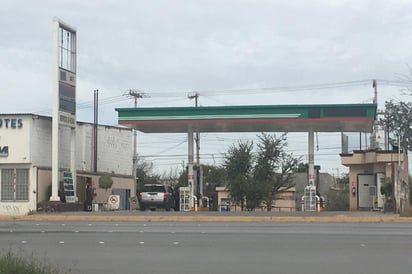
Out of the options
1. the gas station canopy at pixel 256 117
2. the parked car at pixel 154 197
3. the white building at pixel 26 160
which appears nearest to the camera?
the white building at pixel 26 160

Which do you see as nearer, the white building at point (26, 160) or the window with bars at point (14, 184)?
the white building at point (26, 160)

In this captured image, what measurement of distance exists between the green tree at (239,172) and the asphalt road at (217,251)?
20863 mm

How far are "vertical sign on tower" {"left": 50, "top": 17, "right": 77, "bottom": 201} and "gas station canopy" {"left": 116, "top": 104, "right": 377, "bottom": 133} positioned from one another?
308 centimetres

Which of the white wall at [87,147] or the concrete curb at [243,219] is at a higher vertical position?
the white wall at [87,147]

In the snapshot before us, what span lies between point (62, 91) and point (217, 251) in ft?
77.3

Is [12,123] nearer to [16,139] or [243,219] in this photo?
[16,139]

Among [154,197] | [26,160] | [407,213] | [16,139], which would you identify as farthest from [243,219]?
[16,139]

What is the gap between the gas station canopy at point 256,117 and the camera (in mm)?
36562

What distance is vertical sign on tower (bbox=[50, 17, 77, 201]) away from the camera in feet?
114

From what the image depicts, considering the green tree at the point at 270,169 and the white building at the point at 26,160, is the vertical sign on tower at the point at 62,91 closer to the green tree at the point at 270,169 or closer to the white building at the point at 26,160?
the white building at the point at 26,160

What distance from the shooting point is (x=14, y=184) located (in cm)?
3562

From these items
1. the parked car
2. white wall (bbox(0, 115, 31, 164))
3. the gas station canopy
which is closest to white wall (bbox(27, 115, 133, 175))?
white wall (bbox(0, 115, 31, 164))

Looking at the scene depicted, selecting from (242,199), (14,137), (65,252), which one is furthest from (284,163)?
(65,252)

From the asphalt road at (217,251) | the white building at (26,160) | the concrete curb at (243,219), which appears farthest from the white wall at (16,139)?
the asphalt road at (217,251)
